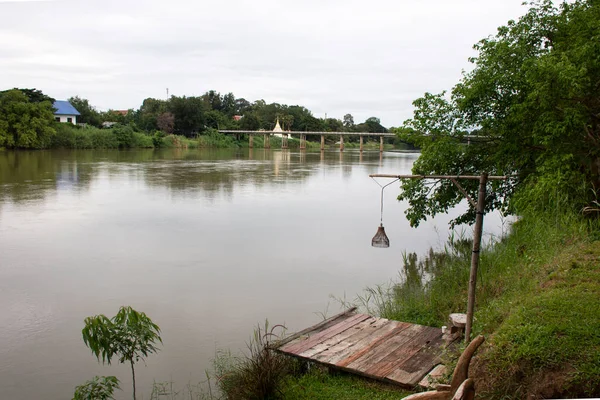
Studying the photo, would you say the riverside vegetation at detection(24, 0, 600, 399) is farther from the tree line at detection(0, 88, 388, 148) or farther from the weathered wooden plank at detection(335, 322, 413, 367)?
the tree line at detection(0, 88, 388, 148)

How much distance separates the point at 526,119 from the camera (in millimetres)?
8023

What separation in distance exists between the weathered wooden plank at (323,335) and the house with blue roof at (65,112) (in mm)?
54225

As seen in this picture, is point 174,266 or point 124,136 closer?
point 174,266

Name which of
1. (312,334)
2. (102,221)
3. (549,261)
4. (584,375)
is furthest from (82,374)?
(102,221)

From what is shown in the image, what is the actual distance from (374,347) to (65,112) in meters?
56.3

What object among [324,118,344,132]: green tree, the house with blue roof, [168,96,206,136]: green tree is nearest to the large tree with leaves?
the house with blue roof

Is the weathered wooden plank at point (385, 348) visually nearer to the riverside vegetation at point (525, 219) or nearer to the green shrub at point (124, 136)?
the riverside vegetation at point (525, 219)

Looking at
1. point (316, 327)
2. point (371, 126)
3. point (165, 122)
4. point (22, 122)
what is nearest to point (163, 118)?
point (165, 122)

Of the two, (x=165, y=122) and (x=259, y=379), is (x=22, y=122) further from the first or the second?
(x=259, y=379)

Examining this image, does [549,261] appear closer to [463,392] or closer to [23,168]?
[463,392]

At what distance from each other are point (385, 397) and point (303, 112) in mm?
87145

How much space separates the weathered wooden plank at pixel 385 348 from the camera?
4.32 m

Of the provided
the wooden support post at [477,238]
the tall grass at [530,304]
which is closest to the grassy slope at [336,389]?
the wooden support post at [477,238]

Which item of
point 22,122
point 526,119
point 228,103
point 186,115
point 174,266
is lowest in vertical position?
point 174,266
